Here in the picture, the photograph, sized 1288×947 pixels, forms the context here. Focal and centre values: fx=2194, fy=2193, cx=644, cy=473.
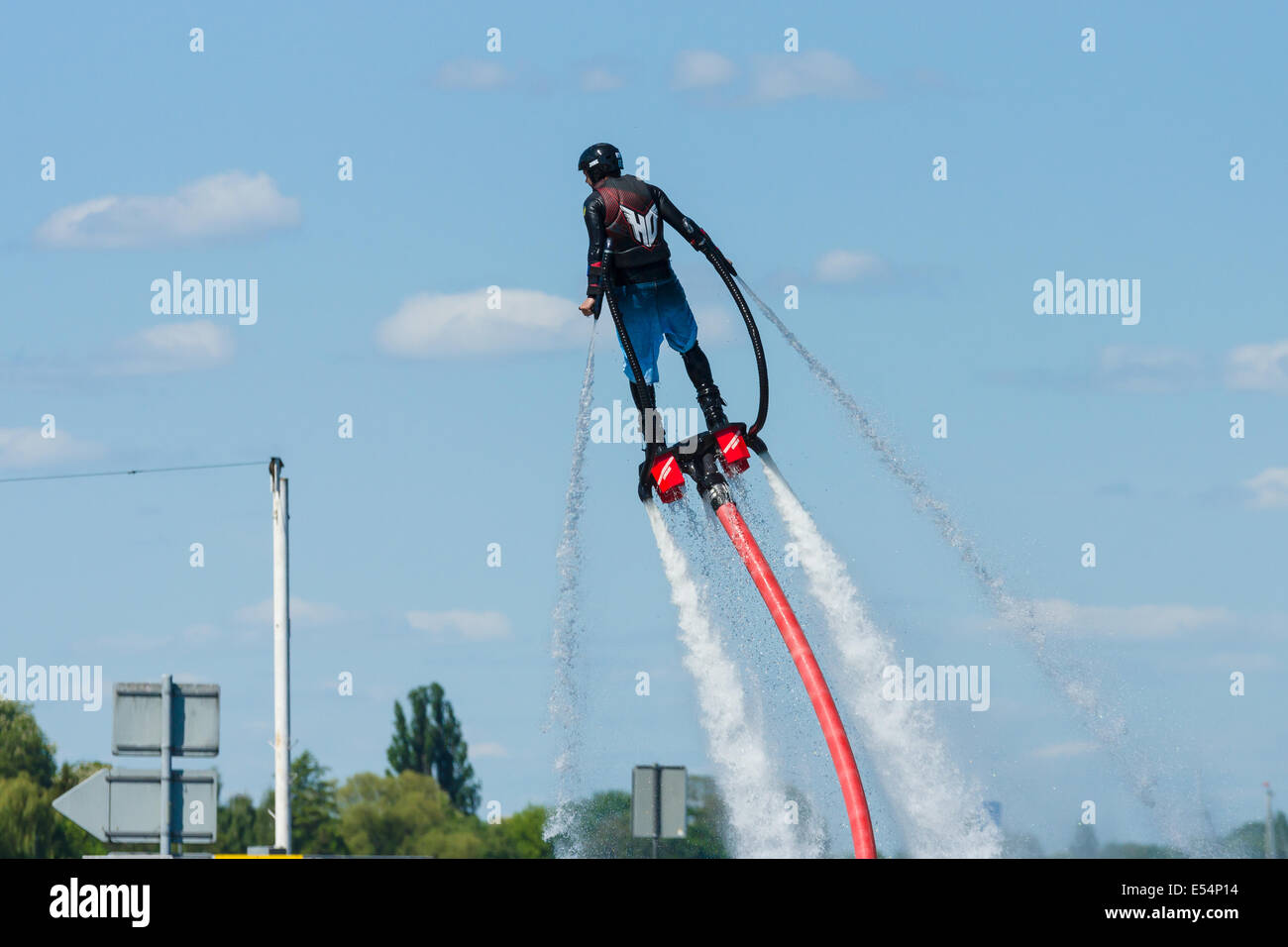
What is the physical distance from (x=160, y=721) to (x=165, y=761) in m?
0.46

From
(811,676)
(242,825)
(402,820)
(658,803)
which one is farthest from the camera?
(242,825)

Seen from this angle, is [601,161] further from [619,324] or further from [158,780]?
[158,780]

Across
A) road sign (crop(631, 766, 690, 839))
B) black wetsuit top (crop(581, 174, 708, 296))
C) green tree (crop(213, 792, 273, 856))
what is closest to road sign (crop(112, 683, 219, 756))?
black wetsuit top (crop(581, 174, 708, 296))

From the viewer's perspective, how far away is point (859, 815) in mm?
25344

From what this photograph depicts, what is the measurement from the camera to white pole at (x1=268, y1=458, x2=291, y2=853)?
46.7 meters

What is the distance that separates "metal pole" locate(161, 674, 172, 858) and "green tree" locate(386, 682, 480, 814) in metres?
117

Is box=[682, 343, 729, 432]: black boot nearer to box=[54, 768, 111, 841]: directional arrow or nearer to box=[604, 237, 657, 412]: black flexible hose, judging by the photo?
box=[604, 237, 657, 412]: black flexible hose

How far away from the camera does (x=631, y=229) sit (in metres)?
26.6

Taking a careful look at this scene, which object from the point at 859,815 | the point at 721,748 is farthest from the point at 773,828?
the point at 859,815

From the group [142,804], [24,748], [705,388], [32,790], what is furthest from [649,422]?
[24,748]

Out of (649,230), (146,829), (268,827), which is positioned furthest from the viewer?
(268,827)

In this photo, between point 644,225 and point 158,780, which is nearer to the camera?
point 158,780
